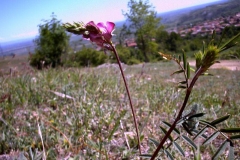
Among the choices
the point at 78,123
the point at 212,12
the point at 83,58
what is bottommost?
the point at 83,58

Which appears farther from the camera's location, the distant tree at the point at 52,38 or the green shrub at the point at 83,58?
the distant tree at the point at 52,38

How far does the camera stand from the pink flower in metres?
0.65

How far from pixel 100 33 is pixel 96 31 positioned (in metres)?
0.01

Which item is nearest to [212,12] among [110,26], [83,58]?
[83,58]

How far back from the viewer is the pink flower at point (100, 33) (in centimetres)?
65

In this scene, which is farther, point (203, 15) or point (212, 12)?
point (203, 15)

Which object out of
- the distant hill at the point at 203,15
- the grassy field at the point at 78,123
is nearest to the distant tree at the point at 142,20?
the distant hill at the point at 203,15

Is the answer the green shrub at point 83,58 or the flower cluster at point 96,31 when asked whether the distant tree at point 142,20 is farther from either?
the flower cluster at point 96,31

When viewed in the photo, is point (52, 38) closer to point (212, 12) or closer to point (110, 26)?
point (212, 12)

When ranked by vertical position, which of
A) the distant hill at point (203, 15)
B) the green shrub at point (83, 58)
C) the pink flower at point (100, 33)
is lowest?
the green shrub at point (83, 58)

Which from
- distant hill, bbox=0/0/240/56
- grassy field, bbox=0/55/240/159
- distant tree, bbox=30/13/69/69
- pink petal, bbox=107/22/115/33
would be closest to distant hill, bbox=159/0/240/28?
distant hill, bbox=0/0/240/56

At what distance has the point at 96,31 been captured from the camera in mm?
666

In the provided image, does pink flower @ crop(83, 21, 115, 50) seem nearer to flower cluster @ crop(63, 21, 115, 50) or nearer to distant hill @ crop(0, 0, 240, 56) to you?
flower cluster @ crop(63, 21, 115, 50)

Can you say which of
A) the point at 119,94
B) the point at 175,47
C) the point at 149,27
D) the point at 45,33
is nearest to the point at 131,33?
the point at 149,27
